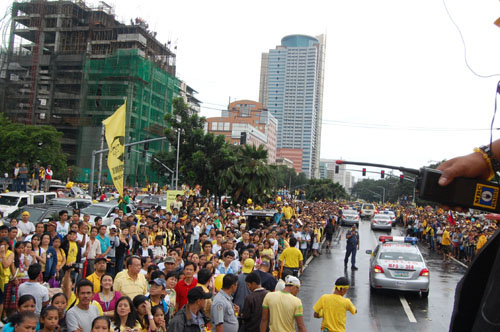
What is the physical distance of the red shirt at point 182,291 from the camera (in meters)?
7.05

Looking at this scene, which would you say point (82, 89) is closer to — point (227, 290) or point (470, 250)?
point (470, 250)

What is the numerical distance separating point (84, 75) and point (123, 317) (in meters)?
66.0

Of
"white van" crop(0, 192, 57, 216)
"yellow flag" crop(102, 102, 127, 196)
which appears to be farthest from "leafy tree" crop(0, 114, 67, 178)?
"yellow flag" crop(102, 102, 127, 196)

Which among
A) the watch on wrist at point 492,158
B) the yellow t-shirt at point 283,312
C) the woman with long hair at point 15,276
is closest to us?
the watch on wrist at point 492,158

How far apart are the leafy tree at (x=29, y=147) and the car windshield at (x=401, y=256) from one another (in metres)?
36.5

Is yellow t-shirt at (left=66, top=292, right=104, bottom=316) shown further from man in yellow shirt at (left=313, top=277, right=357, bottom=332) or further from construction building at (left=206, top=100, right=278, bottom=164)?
construction building at (left=206, top=100, right=278, bottom=164)

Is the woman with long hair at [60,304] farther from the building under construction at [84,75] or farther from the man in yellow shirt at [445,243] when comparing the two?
the building under construction at [84,75]

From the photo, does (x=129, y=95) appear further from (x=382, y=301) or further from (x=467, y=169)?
(x=467, y=169)

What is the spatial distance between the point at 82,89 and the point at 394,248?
6090 centimetres

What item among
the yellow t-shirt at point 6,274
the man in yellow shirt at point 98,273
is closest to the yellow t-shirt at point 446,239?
the man in yellow shirt at point 98,273

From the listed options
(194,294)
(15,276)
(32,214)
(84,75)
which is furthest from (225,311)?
(84,75)

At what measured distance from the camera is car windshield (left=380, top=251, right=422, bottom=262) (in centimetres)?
1305

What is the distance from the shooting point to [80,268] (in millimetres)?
10203

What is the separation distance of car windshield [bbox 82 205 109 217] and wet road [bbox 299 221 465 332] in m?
8.12
